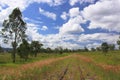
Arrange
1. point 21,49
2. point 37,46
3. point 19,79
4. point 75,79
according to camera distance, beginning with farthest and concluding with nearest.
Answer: point 37,46, point 21,49, point 75,79, point 19,79

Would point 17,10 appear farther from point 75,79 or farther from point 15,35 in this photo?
point 75,79

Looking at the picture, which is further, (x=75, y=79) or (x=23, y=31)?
(x=23, y=31)

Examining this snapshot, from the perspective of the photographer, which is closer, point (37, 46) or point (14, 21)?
point (14, 21)

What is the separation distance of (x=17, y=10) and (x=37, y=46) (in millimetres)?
76662

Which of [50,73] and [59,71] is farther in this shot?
[59,71]

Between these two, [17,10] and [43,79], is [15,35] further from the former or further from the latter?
[43,79]

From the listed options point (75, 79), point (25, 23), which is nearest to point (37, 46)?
point (25, 23)

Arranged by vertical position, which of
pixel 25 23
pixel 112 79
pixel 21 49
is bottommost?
pixel 112 79

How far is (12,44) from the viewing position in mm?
54531

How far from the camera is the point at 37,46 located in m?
131

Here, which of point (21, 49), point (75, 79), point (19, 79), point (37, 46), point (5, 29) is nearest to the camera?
point (19, 79)

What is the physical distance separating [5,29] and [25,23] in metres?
5.02

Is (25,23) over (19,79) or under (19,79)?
over

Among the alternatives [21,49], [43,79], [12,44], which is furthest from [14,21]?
[43,79]
